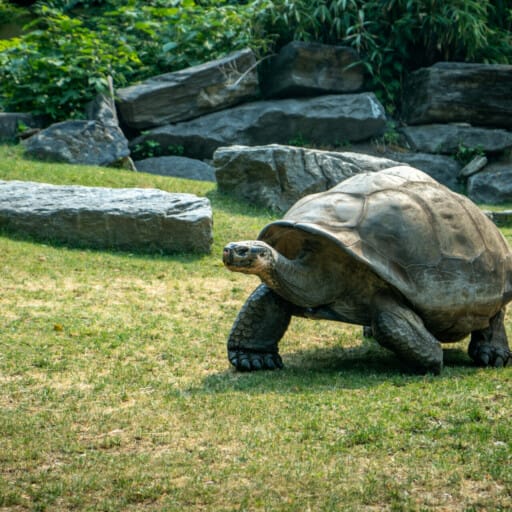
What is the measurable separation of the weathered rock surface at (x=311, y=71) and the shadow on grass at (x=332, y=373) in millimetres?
7905

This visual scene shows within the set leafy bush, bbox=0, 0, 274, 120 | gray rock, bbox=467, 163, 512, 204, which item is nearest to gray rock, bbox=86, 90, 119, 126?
leafy bush, bbox=0, 0, 274, 120

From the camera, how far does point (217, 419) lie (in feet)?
12.1

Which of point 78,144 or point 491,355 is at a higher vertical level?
point 491,355

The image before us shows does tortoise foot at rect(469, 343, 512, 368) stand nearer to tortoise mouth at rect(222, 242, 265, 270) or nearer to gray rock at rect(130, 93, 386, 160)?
tortoise mouth at rect(222, 242, 265, 270)

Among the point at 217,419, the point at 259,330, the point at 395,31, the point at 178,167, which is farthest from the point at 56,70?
the point at 217,419

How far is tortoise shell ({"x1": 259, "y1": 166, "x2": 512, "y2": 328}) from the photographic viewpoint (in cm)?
446

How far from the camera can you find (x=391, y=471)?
3027 millimetres

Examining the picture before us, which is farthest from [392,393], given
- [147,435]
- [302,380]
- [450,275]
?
[147,435]

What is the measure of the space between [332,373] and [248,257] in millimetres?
909

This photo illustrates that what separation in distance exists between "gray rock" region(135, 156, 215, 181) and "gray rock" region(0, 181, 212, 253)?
11.8 ft

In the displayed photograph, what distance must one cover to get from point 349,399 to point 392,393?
0.24 m

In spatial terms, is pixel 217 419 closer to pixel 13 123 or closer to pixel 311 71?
pixel 13 123

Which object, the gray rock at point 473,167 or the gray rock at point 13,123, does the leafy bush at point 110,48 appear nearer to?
the gray rock at point 13,123

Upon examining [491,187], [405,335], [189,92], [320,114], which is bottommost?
[491,187]
